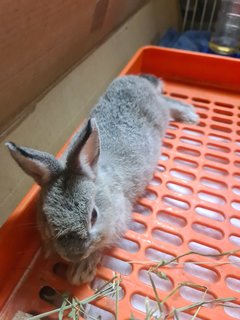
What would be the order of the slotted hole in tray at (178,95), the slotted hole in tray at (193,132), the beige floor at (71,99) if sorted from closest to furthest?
1. the beige floor at (71,99)
2. the slotted hole in tray at (193,132)
3. the slotted hole in tray at (178,95)

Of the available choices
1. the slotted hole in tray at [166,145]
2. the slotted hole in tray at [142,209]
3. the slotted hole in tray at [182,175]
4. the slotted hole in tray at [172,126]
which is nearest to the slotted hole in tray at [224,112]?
the slotted hole in tray at [172,126]

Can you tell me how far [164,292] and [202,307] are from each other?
0.34ft

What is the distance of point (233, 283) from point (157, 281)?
0.21 metres

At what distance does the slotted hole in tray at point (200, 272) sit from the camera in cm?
101

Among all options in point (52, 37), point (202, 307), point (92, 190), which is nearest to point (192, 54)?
point (52, 37)

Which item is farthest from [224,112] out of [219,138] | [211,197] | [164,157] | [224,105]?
[211,197]

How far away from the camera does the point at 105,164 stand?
1.09m

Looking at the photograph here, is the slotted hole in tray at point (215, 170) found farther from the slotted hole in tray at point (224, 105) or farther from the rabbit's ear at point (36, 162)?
the rabbit's ear at point (36, 162)

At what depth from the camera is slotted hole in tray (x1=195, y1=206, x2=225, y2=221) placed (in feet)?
3.83

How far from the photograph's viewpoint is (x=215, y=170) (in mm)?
1326

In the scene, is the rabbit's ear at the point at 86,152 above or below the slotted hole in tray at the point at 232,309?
above

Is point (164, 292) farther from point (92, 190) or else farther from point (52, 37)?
point (52, 37)

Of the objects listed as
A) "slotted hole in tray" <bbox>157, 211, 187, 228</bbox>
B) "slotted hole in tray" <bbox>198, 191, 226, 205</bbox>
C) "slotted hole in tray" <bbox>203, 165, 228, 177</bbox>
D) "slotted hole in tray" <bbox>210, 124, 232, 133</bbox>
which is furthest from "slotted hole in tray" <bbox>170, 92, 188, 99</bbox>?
"slotted hole in tray" <bbox>157, 211, 187, 228</bbox>

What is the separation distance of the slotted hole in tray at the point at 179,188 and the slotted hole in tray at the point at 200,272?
27 centimetres
